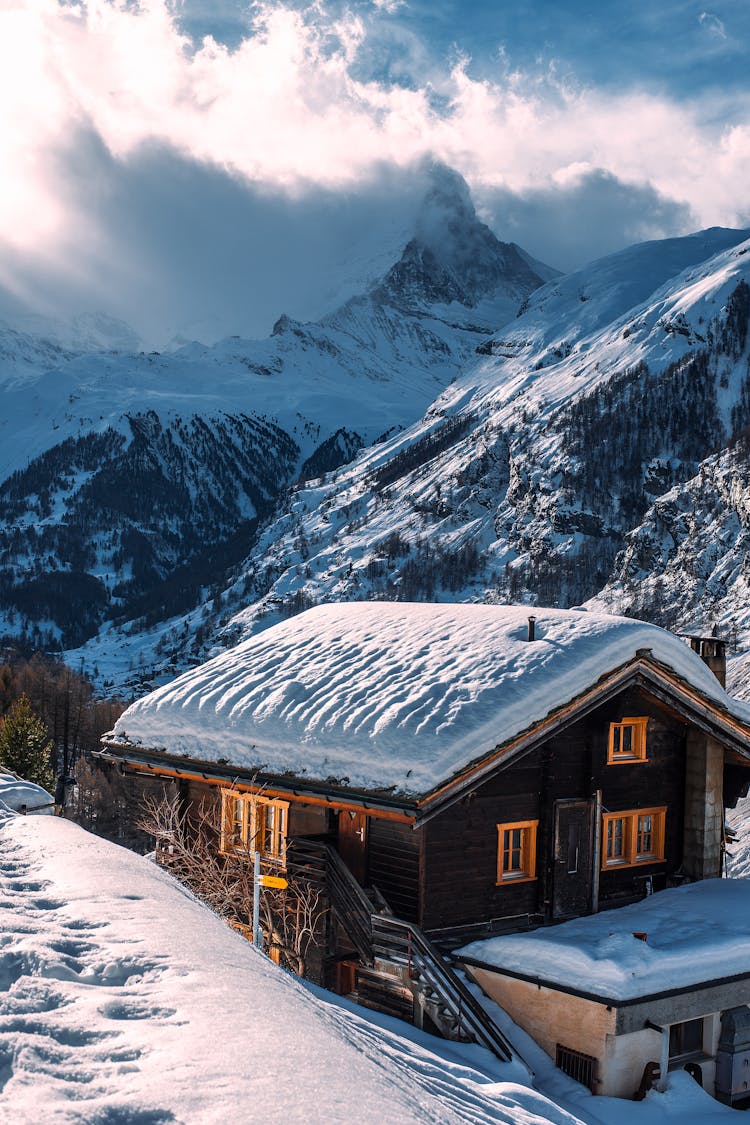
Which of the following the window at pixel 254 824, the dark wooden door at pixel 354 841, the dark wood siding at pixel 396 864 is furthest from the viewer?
the window at pixel 254 824

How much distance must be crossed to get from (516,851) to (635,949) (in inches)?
131

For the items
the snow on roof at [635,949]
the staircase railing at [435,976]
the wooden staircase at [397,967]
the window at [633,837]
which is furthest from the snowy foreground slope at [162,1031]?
the window at [633,837]

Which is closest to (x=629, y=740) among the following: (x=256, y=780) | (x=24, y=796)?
(x=256, y=780)

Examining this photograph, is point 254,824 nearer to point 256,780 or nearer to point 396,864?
point 256,780

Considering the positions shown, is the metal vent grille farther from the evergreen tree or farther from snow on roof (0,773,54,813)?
the evergreen tree

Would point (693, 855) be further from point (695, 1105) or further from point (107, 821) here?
point (107, 821)

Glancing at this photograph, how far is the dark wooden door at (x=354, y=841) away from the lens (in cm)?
2011

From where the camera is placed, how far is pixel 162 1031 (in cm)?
631

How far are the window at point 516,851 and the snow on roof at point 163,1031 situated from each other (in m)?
10.2

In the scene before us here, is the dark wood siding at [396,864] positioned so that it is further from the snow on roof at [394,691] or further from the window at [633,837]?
the window at [633,837]

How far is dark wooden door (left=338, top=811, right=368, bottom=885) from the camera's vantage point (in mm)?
20109

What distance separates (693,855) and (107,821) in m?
69.0

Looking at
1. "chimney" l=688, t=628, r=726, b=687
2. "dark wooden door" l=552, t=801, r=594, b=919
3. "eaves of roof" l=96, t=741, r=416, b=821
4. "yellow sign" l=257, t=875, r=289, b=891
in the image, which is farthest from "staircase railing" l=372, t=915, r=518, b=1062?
"chimney" l=688, t=628, r=726, b=687

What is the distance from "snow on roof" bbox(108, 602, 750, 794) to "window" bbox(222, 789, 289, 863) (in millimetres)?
1239
